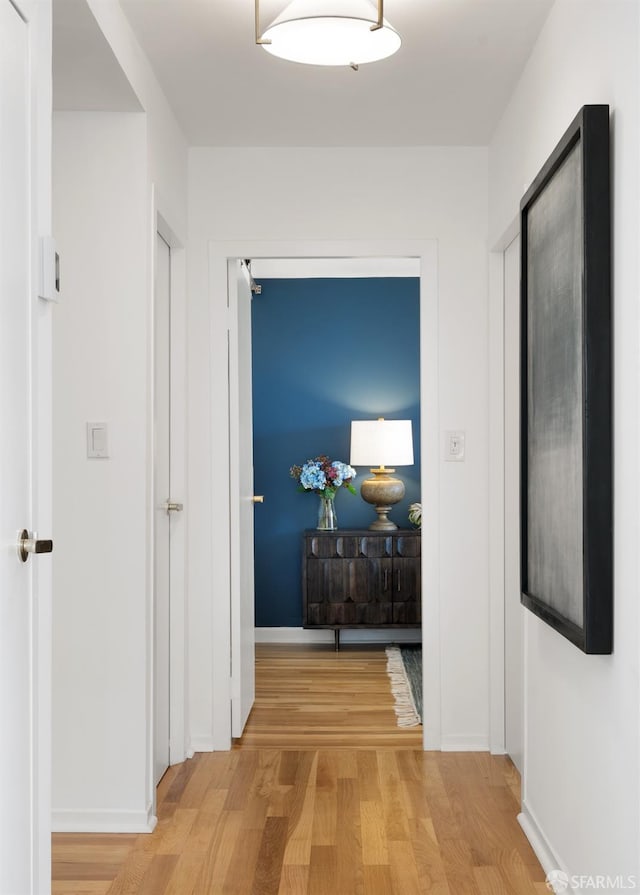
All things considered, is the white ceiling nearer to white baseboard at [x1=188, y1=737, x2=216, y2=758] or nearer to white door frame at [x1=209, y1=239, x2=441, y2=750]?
white door frame at [x1=209, y1=239, x2=441, y2=750]

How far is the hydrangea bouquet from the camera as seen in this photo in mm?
5949

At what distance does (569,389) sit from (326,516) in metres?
3.77

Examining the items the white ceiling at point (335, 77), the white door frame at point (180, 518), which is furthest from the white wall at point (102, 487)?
the white door frame at point (180, 518)

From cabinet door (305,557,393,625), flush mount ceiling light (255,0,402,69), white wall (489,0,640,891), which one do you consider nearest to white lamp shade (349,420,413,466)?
cabinet door (305,557,393,625)

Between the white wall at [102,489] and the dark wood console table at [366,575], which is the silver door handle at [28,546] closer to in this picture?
Answer: the white wall at [102,489]

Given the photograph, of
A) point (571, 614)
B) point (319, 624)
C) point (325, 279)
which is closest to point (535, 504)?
point (571, 614)

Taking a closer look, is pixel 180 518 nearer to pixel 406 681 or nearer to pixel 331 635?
pixel 406 681

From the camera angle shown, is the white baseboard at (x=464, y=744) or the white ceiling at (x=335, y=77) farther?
the white baseboard at (x=464, y=744)

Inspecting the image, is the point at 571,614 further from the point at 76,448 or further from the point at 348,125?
the point at 348,125

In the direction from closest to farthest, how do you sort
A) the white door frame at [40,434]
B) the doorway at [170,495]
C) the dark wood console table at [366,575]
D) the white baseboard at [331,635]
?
1. the white door frame at [40,434]
2. the doorway at [170,495]
3. the dark wood console table at [366,575]
4. the white baseboard at [331,635]

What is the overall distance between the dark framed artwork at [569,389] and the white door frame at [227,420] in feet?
3.59

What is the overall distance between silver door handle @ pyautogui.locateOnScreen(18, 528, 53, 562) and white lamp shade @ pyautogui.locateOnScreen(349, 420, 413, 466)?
4.10 metres

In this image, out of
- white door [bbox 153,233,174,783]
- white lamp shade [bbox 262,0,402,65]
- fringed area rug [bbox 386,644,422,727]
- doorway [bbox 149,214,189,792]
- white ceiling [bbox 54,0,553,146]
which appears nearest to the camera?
white lamp shade [bbox 262,0,402,65]

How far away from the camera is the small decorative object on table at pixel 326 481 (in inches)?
234
